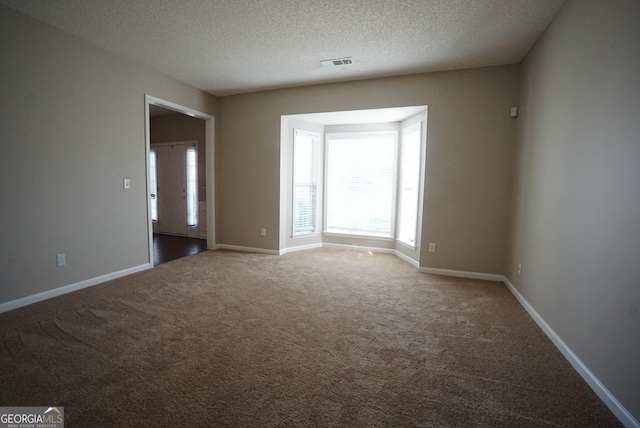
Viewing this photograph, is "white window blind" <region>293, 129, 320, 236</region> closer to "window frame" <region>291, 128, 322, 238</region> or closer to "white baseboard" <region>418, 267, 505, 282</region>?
"window frame" <region>291, 128, 322, 238</region>

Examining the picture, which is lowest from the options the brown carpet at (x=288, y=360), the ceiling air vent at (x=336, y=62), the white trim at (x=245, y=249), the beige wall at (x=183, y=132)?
the brown carpet at (x=288, y=360)

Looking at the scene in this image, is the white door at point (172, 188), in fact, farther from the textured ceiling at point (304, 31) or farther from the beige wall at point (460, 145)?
the beige wall at point (460, 145)

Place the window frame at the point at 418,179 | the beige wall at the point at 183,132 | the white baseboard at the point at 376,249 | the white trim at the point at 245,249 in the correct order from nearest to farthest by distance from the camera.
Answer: the window frame at the point at 418,179 → the white baseboard at the point at 376,249 → the white trim at the point at 245,249 → the beige wall at the point at 183,132

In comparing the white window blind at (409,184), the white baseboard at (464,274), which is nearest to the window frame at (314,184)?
the white window blind at (409,184)

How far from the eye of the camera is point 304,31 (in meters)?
2.85

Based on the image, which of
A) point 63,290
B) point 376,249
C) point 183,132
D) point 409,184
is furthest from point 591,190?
point 183,132

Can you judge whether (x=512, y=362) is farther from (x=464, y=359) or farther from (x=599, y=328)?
(x=599, y=328)

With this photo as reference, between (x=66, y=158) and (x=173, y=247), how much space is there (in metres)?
2.63

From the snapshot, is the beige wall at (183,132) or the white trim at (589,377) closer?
the white trim at (589,377)

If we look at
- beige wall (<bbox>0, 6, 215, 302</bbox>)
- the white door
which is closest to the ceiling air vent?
beige wall (<bbox>0, 6, 215, 302</bbox>)

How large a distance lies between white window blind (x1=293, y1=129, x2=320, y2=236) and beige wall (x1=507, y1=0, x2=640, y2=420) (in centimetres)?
337

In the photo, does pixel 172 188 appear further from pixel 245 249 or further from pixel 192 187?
pixel 245 249

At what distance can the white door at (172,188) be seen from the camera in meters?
6.21

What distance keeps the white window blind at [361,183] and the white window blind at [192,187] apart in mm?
3009
